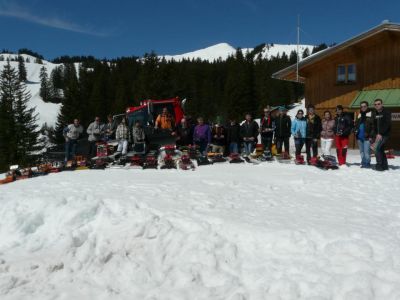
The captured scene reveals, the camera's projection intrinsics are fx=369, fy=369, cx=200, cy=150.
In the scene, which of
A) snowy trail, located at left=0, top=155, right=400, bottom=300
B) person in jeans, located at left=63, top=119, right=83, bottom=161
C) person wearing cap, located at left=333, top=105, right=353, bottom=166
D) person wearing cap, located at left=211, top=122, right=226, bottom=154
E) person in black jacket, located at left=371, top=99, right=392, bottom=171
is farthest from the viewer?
person in jeans, located at left=63, top=119, right=83, bottom=161

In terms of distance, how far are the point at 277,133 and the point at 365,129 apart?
10.5ft

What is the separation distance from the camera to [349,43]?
1973cm

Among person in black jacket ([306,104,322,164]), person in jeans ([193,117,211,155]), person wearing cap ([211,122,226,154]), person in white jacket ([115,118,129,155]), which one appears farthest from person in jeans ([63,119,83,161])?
person in black jacket ([306,104,322,164])

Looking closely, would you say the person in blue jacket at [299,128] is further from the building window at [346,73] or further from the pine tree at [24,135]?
the pine tree at [24,135]

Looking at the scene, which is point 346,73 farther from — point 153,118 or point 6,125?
point 6,125

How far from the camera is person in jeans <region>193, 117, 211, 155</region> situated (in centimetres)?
1395

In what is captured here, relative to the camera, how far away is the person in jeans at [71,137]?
14766mm

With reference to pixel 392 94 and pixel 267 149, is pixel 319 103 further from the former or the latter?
pixel 267 149

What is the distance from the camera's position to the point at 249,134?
13820 millimetres

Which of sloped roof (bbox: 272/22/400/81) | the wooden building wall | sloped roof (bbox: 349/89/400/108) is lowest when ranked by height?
sloped roof (bbox: 349/89/400/108)

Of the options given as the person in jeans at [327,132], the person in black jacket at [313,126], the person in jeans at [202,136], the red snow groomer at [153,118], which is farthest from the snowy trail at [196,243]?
the red snow groomer at [153,118]

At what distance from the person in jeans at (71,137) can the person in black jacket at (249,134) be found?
6.60m

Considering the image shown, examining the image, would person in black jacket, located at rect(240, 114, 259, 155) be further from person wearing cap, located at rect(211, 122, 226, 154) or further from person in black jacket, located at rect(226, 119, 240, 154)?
person wearing cap, located at rect(211, 122, 226, 154)

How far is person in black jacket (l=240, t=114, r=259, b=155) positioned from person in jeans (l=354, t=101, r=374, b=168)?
361 cm
